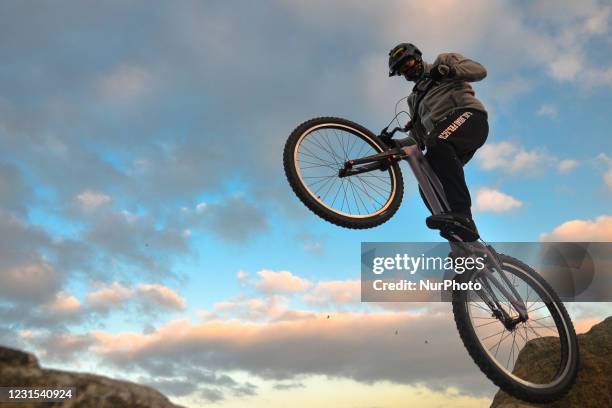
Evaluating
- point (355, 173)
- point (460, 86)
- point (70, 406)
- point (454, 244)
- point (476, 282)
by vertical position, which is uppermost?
point (460, 86)

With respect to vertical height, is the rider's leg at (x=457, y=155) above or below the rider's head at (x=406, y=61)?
below

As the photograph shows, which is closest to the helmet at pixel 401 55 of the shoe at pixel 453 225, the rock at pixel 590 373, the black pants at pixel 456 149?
the black pants at pixel 456 149

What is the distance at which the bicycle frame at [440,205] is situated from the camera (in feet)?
20.9

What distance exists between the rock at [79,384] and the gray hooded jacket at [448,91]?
15.3 ft

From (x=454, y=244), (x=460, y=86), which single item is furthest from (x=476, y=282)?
(x=460, y=86)

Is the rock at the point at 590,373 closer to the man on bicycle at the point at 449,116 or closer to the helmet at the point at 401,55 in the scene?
the man on bicycle at the point at 449,116

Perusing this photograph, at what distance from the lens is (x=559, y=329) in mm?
6902

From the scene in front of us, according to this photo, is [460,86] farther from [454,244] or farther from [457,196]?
[454,244]

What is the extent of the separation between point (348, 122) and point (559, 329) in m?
4.03

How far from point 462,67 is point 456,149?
1.14 meters

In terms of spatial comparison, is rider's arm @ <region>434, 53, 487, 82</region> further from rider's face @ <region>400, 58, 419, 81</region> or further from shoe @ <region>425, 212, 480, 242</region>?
shoe @ <region>425, 212, 480, 242</region>

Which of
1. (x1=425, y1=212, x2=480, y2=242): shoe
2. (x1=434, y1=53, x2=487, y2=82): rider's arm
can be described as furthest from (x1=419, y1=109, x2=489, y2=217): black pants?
(x1=434, y1=53, x2=487, y2=82): rider's arm

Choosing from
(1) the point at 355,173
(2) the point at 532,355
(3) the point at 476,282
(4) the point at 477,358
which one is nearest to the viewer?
(4) the point at 477,358

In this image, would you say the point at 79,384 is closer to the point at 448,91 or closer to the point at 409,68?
the point at 409,68
